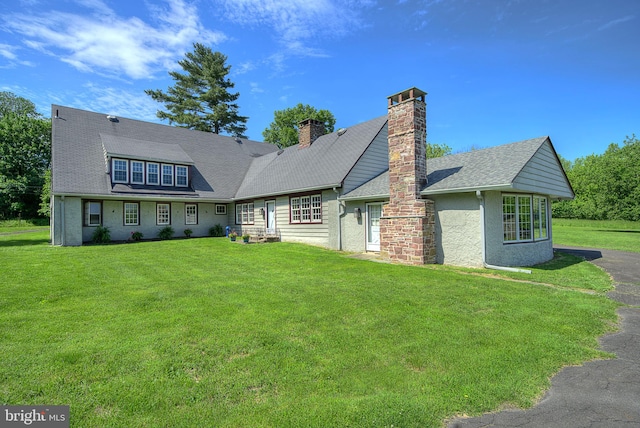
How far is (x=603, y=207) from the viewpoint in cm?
3125

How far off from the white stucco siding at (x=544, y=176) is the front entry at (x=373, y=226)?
5125 mm

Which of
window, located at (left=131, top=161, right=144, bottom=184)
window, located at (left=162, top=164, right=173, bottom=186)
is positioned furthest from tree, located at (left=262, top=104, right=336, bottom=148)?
window, located at (left=131, top=161, right=144, bottom=184)

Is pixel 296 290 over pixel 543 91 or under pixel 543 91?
under

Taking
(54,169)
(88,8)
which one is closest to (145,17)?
(88,8)

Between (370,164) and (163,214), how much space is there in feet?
43.7

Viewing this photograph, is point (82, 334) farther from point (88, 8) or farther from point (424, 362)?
point (88, 8)

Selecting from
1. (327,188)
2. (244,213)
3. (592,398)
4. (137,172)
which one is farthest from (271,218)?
(592,398)

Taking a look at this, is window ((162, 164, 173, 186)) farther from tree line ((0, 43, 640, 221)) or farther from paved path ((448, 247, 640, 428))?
paved path ((448, 247, 640, 428))

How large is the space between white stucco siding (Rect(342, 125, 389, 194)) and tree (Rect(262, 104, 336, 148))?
2393cm

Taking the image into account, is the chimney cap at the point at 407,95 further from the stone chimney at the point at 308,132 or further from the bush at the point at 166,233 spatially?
the bush at the point at 166,233

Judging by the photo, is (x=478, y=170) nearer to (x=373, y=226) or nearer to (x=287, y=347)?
(x=373, y=226)

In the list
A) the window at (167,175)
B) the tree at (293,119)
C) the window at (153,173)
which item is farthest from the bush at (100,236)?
the tree at (293,119)

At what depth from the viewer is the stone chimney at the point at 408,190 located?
34.0 ft

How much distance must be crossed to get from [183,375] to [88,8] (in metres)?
13.0
